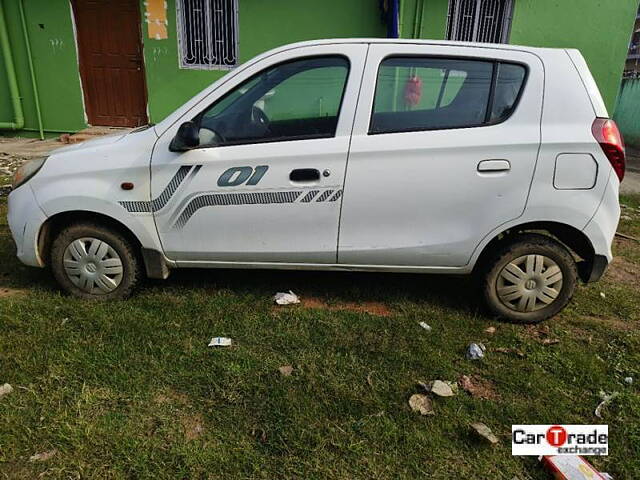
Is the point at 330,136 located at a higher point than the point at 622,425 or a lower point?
higher

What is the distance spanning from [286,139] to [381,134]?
598mm

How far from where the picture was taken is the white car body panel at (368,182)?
2.90 meters

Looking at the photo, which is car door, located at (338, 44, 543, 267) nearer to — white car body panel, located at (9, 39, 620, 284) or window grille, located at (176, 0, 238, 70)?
white car body panel, located at (9, 39, 620, 284)

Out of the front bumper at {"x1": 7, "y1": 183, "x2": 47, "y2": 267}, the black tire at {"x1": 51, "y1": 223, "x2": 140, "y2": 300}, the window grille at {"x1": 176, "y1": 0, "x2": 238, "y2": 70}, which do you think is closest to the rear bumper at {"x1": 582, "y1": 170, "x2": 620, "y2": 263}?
the black tire at {"x1": 51, "y1": 223, "x2": 140, "y2": 300}

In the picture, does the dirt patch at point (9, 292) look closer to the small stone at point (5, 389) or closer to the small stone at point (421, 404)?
the small stone at point (5, 389)

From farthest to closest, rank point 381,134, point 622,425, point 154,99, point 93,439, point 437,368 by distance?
point 154,99 → point 381,134 → point 437,368 → point 622,425 → point 93,439

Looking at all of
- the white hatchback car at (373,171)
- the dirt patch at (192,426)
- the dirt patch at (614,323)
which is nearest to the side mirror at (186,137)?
the white hatchback car at (373,171)

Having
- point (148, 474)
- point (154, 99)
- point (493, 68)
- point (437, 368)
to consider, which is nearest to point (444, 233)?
point (437, 368)

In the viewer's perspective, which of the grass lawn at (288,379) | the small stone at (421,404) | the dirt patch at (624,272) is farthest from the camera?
the dirt patch at (624,272)

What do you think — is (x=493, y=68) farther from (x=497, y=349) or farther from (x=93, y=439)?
(x=93, y=439)

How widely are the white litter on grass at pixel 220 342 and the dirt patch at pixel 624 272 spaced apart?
342 centimetres

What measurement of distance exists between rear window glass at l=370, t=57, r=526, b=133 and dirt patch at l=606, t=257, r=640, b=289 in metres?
2.25

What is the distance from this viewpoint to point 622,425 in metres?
2.37

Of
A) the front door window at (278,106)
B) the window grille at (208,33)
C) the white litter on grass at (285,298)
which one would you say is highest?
the window grille at (208,33)
